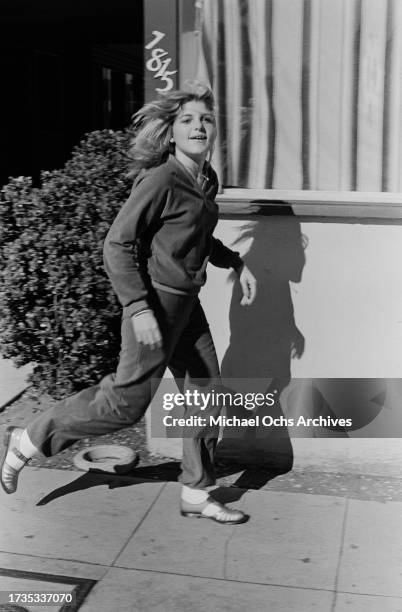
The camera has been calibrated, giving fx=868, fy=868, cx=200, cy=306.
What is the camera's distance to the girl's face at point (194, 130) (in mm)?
3672

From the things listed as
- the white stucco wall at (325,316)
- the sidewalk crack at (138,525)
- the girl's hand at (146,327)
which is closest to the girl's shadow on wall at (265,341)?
the white stucco wall at (325,316)

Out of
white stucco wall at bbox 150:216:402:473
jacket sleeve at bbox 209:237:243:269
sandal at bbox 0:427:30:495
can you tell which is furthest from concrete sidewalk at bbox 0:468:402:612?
jacket sleeve at bbox 209:237:243:269

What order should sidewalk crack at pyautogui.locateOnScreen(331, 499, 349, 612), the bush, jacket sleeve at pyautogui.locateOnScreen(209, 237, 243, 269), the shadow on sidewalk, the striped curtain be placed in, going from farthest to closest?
1. the bush
2. the striped curtain
3. the shadow on sidewalk
4. jacket sleeve at pyautogui.locateOnScreen(209, 237, 243, 269)
5. sidewalk crack at pyautogui.locateOnScreen(331, 499, 349, 612)

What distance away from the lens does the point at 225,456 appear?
4.62m

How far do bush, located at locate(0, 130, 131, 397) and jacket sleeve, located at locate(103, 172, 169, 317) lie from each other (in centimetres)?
121

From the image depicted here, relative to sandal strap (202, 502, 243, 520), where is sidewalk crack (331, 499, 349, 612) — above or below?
below

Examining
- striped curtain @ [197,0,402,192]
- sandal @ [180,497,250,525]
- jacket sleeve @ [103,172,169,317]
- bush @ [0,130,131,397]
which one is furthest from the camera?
bush @ [0,130,131,397]

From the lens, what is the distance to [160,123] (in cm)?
373

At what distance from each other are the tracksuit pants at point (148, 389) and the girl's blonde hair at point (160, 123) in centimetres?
59

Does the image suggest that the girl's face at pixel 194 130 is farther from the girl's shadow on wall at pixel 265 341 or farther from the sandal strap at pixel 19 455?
the sandal strap at pixel 19 455

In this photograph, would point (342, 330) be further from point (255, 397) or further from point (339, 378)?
point (255, 397)

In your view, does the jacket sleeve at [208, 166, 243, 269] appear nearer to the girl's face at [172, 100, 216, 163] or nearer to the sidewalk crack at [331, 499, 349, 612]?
the girl's face at [172, 100, 216, 163]

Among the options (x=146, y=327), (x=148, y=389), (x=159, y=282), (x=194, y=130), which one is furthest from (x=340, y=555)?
(x=194, y=130)

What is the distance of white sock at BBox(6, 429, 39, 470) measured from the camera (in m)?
3.82
